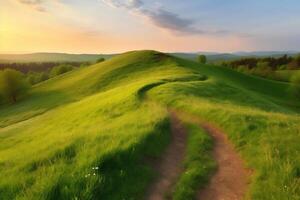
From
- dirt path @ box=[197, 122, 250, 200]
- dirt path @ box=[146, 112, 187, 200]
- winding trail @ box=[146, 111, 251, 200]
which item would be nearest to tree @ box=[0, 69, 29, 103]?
dirt path @ box=[146, 112, 187, 200]

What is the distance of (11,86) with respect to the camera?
241 ft

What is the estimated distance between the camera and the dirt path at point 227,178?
895cm

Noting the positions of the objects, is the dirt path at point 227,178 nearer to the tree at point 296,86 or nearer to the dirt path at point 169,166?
the dirt path at point 169,166

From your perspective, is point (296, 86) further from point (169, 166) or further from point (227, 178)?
point (169, 166)

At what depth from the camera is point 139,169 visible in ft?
32.2

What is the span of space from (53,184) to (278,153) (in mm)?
7975

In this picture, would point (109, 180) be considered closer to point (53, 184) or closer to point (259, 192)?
point (53, 184)

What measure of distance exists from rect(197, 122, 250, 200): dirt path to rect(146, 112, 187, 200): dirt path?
1.20 metres

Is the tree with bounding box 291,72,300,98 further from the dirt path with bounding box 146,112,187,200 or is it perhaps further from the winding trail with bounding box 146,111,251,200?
the winding trail with bounding box 146,111,251,200

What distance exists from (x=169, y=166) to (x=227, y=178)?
223cm

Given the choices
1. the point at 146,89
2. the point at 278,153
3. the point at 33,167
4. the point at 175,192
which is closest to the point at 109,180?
the point at 175,192

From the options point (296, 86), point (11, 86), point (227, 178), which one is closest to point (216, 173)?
point (227, 178)

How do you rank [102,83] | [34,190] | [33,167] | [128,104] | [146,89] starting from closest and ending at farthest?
1. [34,190]
2. [33,167]
3. [128,104]
4. [146,89]
5. [102,83]

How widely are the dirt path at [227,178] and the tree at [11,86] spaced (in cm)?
7159
